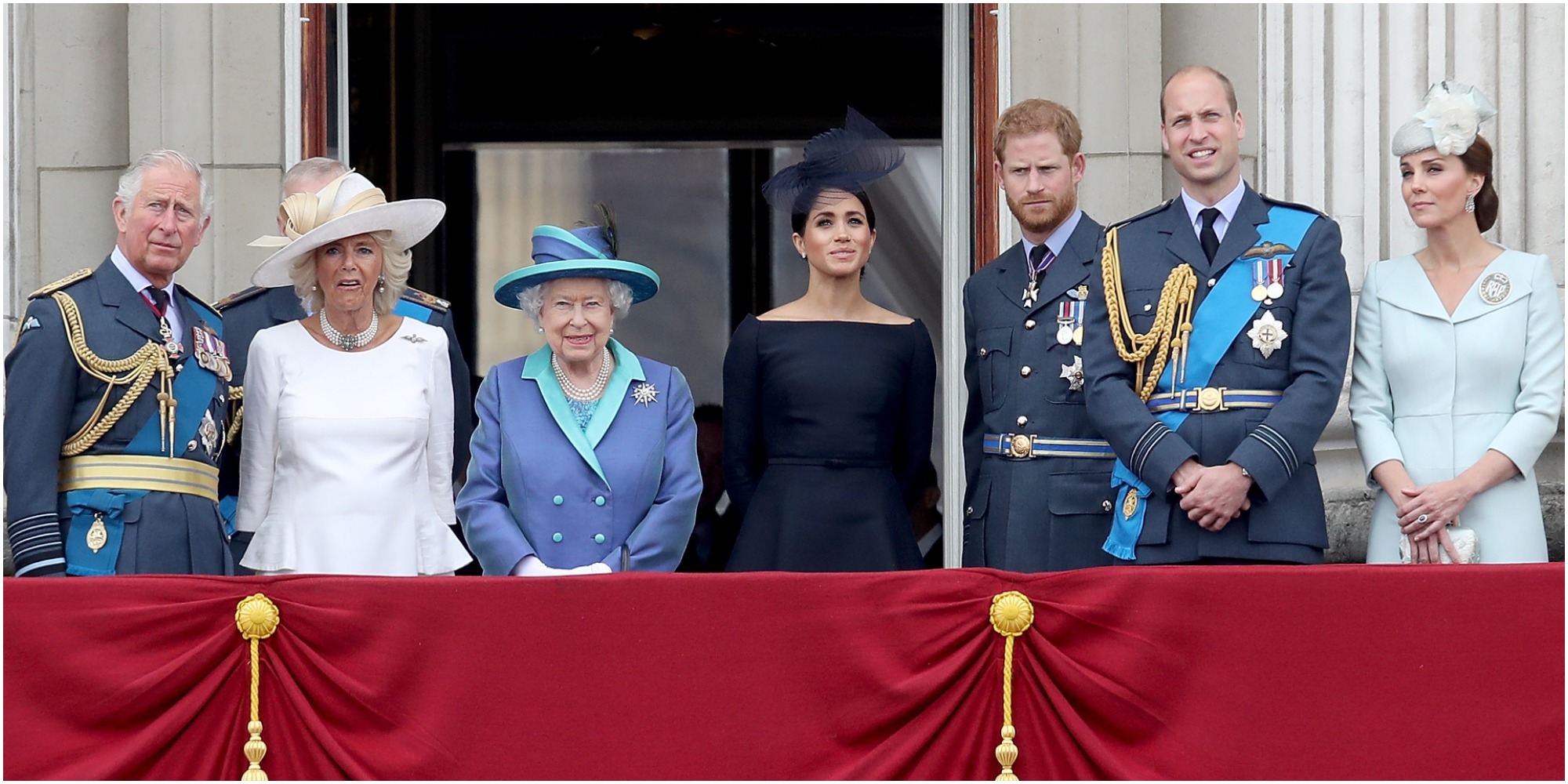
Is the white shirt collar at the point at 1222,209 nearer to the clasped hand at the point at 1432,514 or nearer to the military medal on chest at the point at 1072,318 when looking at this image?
the military medal on chest at the point at 1072,318

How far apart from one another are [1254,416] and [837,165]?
4.01 feet

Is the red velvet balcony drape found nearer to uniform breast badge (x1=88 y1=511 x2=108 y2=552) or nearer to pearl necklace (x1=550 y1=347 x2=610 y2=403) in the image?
uniform breast badge (x1=88 y1=511 x2=108 y2=552)

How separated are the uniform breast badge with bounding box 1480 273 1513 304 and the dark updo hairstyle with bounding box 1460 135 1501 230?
0.57ft

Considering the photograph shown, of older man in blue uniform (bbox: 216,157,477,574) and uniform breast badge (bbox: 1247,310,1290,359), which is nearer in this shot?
uniform breast badge (bbox: 1247,310,1290,359)

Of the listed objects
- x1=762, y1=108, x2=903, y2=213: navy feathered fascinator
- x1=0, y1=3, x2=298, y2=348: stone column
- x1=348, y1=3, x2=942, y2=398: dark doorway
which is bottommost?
x1=762, y1=108, x2=903, y2=213: navy feathered fascinator

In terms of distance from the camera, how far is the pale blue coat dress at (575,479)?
4398 mm

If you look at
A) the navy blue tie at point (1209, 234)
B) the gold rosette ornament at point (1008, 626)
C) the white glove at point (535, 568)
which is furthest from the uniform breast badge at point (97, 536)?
the navy blue tie at point (1209, 234)

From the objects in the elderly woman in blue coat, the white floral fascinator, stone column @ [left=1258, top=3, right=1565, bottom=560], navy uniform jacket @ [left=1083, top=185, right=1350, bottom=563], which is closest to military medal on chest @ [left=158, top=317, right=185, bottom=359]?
the elderly woman in blue coat

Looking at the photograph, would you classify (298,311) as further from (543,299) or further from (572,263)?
(572,263)

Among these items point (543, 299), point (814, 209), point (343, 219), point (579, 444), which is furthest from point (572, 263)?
point (814, 209)

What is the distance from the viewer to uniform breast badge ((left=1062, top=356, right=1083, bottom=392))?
4.63 meters

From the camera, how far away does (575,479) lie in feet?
14.5

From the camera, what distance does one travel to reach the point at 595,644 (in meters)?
3.75

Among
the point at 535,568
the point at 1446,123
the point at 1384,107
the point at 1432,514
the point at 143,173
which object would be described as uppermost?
the point at 1384,107
